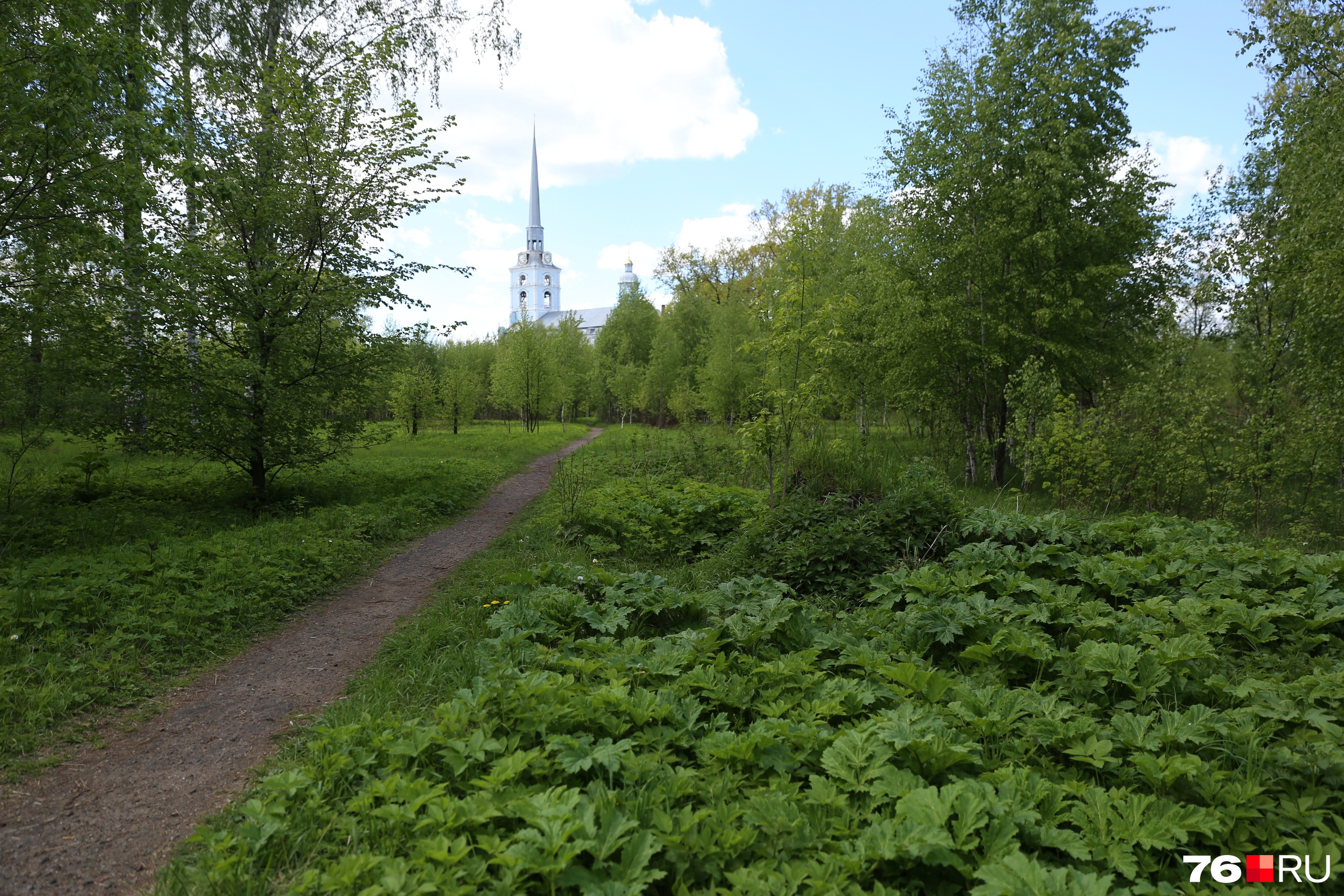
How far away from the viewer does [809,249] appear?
31.4 feet

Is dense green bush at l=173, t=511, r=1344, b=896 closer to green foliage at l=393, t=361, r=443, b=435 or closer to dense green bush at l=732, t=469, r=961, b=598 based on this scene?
dense green bush at l=732, t=469, r=961, b=598

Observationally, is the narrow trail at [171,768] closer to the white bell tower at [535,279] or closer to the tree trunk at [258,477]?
the tree trunk at [258,477]

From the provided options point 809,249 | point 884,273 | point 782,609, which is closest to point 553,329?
point 884,273

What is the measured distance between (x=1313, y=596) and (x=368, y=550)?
9.53 m

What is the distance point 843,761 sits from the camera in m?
3.00

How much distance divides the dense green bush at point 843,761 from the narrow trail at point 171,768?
0.40 metres

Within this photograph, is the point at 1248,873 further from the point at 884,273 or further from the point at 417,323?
the point at 884,273

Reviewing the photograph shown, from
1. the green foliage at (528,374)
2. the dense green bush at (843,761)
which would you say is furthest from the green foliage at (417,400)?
the dense green bush at (843,761)

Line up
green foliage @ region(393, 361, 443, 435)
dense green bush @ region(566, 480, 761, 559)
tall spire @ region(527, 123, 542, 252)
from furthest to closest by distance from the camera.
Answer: tall spire @ region(527, 123, 542, 252) < green foliage @ region(393, 361, 443, 435) < dense green bush @ region(566, 480, 761, 559)

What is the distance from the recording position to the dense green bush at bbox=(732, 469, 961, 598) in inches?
264

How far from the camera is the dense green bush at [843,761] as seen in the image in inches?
97.5
